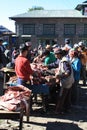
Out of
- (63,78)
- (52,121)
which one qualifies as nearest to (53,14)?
(63,78)

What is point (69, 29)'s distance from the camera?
47531 millimetres

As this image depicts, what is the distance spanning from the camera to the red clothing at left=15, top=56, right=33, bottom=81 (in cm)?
1005

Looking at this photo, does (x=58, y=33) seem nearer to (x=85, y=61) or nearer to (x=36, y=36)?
(x=36, y=36)

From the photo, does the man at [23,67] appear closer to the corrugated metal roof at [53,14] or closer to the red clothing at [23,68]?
the red clothing at [23,68]

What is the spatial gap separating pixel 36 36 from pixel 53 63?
33209mm

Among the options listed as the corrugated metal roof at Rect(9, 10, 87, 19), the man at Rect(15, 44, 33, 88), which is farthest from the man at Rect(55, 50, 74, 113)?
the corrugated metal roof at Rect(9, 10, 87, 19)

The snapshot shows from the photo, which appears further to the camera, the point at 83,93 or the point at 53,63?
the point at 83,93

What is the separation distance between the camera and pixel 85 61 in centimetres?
1727

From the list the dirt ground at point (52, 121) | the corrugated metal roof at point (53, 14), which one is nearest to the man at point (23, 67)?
the dirt ground at point (52, 121)

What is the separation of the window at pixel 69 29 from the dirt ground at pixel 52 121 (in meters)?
35.0

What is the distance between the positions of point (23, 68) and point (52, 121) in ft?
5.04

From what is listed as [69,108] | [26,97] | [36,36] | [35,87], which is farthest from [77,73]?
[36,36]

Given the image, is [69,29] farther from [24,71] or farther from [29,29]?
[24,71]

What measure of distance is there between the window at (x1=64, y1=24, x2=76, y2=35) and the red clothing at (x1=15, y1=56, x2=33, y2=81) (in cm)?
3640
